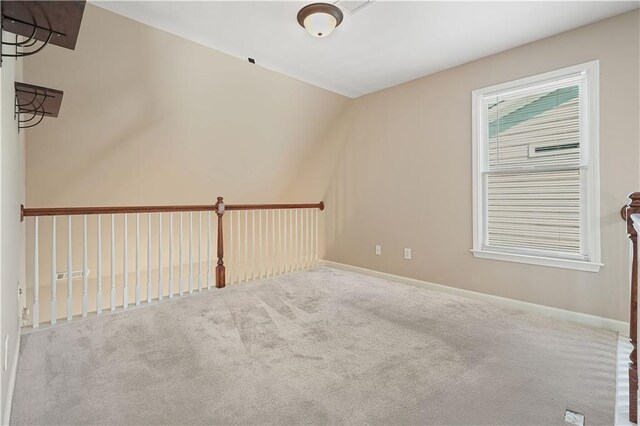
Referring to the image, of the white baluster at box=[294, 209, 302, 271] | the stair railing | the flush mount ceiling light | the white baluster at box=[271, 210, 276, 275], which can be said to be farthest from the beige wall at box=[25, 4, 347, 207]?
the flush mount ceiling light

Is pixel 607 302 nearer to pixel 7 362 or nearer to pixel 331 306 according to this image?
pixel 331 306

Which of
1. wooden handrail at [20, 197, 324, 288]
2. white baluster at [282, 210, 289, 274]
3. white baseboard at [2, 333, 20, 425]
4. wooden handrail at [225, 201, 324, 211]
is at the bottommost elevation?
white baseboard at [2, 333, 20, 425]

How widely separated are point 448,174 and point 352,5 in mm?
2037

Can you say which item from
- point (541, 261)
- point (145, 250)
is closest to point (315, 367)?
point (541, 261)

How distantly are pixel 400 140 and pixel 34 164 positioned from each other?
151 inches

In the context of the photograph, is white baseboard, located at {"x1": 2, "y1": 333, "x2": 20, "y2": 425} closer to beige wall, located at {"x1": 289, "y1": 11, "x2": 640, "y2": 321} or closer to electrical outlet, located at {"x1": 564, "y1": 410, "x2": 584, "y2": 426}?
electrical outlet, located at {"x1": 564, "y1": 410, "x2": 584, "y2": 426}

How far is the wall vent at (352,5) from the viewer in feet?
7.61

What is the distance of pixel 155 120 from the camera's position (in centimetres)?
333

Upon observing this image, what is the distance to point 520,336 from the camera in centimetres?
245

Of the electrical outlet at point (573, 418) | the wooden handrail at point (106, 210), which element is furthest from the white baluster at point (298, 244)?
the electrical outlet at point (573, 418)

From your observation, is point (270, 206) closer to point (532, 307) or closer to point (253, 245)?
point (253, 245)

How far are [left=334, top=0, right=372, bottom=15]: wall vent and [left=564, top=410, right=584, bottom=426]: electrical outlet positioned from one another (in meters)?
2.75

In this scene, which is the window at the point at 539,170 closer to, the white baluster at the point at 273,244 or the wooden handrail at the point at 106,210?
the white baluster at the point at 273,244

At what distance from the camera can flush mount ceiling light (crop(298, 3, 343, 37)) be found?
2.32 m
